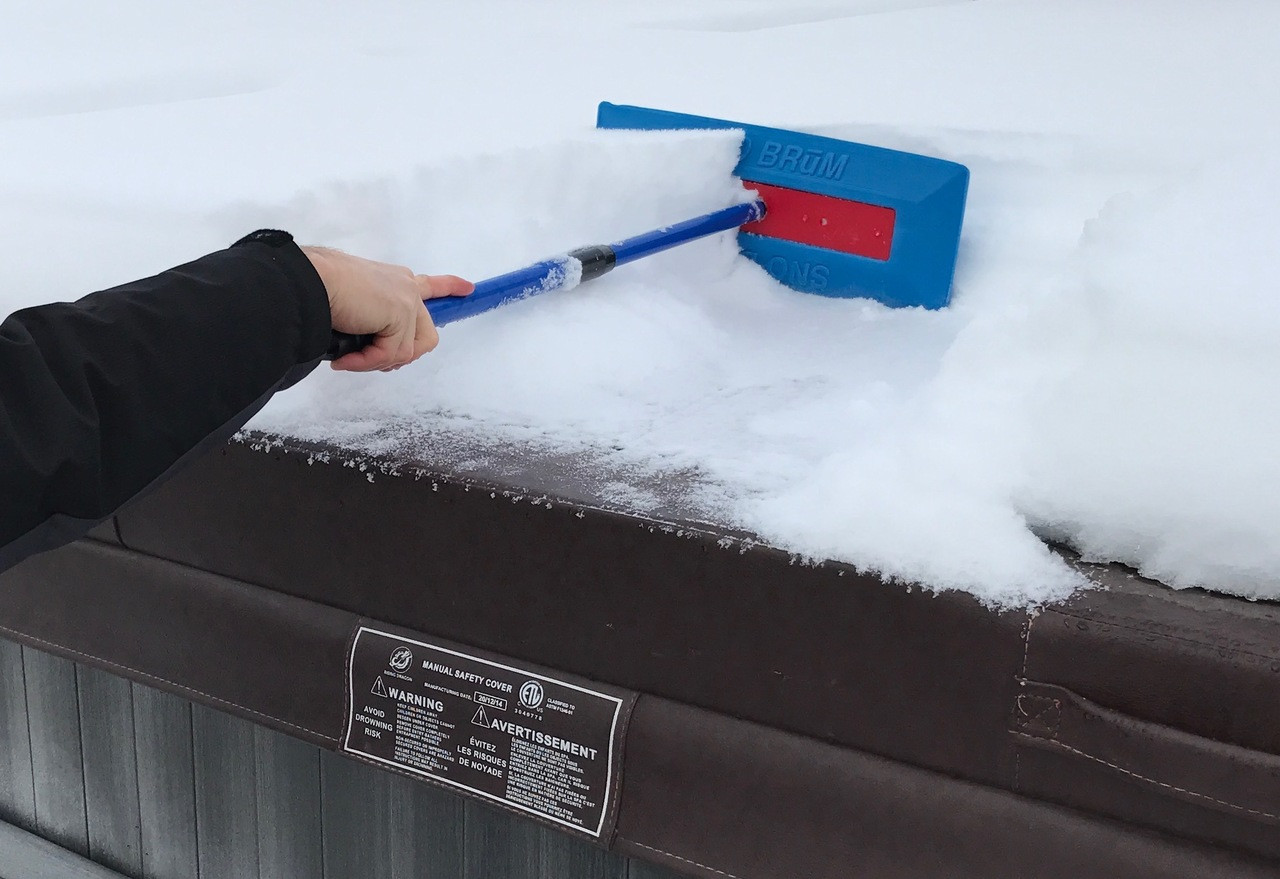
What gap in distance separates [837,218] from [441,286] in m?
0.75

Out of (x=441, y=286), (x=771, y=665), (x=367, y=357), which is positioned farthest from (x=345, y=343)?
(x=771, y=665)

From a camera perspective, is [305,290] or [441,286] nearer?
[305,290]

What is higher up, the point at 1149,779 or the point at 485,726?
the point at 1149,779

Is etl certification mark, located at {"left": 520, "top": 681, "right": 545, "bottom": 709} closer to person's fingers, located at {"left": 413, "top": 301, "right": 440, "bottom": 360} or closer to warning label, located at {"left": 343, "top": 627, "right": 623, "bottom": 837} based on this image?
warning label, located at {"left": 343, "top": 627, "right": 623, "bottom": 837}

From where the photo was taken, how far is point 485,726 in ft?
3.32

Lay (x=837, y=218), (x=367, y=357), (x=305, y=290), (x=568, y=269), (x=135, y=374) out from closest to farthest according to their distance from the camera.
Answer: (x=135, y=374) → (x=305, y=290) → (x=367, y=357) → (x=568, y=269) → (x=837, y=218)

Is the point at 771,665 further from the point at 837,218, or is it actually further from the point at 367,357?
the point at 837,218

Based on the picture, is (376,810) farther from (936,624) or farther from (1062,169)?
(1062,169)

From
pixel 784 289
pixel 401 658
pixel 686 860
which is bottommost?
pixel 686 860

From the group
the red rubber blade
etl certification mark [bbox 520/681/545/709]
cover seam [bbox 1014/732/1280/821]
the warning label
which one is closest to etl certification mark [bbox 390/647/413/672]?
the warning label

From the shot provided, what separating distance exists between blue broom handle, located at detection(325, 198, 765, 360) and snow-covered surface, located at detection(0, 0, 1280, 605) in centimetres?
5

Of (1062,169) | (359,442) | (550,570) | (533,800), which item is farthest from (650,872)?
(1062,169)

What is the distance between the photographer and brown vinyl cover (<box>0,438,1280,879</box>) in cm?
75

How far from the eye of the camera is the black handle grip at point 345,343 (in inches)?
36.4
